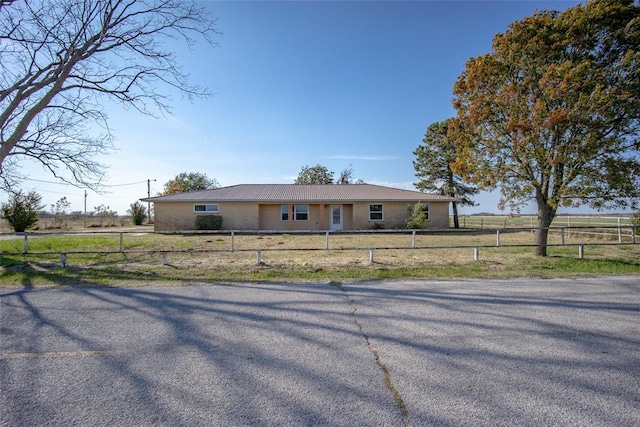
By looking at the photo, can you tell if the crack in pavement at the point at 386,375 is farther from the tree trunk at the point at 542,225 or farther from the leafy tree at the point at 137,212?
the leafy tree at the point at 137,212

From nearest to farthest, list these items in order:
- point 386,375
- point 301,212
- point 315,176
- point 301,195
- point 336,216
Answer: point 386,375 < point 301,212 < point 336,216 < point 301,195 < point 315,176

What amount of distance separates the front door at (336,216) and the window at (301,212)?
1878mm

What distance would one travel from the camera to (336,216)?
22.7 m

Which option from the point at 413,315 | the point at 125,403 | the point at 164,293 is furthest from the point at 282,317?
the point at 164,293

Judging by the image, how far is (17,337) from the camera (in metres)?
3.57

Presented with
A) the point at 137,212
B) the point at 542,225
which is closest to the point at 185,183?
the point at 137,212

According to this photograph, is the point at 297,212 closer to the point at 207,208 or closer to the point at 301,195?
the point at 301,195

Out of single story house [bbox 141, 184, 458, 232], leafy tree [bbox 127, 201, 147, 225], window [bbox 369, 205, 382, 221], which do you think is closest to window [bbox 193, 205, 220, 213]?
single story house [bbox 141, 184, 458, 232]

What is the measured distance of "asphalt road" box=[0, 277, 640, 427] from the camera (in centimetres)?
222

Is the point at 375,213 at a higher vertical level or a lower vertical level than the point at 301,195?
lower

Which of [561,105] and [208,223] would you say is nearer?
[561,105]

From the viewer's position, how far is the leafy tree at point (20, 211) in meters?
21.5

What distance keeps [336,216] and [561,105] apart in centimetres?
1520

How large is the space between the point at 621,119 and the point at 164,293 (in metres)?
12.3
